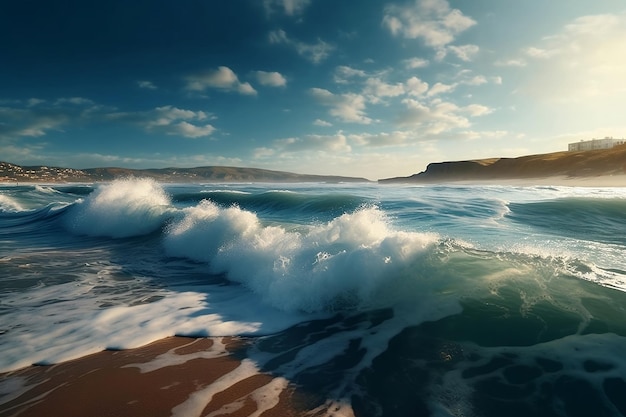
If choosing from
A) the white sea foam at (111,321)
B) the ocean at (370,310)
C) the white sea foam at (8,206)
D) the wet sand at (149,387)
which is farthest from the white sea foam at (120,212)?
the wet sand at (149,387)

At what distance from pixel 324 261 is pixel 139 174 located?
170449mm

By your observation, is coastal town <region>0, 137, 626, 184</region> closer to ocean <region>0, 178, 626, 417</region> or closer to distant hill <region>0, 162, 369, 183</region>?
distant hill <region>0, 162, 369, 183</region>

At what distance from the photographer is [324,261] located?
20.4ft

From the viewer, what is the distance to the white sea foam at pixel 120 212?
47.5 feet

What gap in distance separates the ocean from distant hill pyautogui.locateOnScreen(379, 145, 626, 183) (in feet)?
144

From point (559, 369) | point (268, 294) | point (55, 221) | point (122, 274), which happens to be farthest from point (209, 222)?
point (55, 221)

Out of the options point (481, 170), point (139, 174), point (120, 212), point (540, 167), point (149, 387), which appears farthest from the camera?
point (139, 174)

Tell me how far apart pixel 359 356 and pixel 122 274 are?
654cm

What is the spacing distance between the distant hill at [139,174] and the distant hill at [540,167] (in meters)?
93.7

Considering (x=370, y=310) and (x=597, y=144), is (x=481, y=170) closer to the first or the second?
(x=597, y=144)

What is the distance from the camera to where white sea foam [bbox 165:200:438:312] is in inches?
227

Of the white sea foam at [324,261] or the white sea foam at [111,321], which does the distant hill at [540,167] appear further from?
the white sea foam at [111,321]

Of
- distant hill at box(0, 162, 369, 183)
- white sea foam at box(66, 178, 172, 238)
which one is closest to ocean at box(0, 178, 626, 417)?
white sea foam at box(66, 178, 172, 238)

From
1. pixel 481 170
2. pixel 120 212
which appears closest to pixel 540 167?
pixel 481 170
